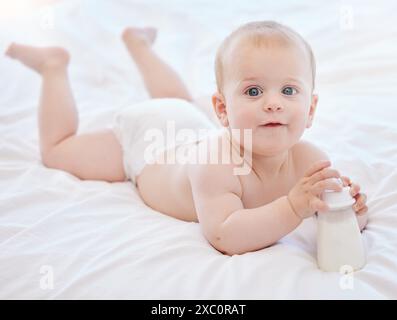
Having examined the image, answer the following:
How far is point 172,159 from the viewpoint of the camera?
1108mm

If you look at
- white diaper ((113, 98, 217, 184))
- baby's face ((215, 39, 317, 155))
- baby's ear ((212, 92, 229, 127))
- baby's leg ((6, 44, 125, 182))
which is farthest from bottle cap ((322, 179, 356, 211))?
baby's leg ((6, 44, 125, 182))

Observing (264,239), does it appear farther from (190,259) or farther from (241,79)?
(241,79)

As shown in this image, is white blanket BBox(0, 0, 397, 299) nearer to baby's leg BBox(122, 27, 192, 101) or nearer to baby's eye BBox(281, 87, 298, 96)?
baby's leg BBox(122, 27, 192, 101)

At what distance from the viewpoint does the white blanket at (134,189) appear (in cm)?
76

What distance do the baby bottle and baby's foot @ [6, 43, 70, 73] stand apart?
A: 857mm

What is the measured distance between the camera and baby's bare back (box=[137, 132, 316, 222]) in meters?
0.93

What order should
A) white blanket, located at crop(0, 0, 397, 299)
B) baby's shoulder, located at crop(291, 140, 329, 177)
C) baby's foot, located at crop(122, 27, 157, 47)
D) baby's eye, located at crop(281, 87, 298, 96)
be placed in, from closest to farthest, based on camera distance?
white blanket, located at crop(0, 0, 397, 299)
baby's eye, located at crop(281, 87, 298, 96)
baby's shoulder, located at crop(291, 140, 329, 177)
baby's foot, located at crop(122, 27, 157, 47)

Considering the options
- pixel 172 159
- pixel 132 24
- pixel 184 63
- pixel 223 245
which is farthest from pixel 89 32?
pixel 223 245

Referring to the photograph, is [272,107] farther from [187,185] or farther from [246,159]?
[187,185]

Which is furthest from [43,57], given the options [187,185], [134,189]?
[187,185]

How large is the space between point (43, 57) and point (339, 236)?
0.93 m

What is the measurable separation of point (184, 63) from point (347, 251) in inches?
43.2

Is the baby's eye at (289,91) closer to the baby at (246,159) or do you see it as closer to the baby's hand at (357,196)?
the baby at (246,159)

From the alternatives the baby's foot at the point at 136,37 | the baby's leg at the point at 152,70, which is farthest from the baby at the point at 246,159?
the baby's foot at the point at 136,37
